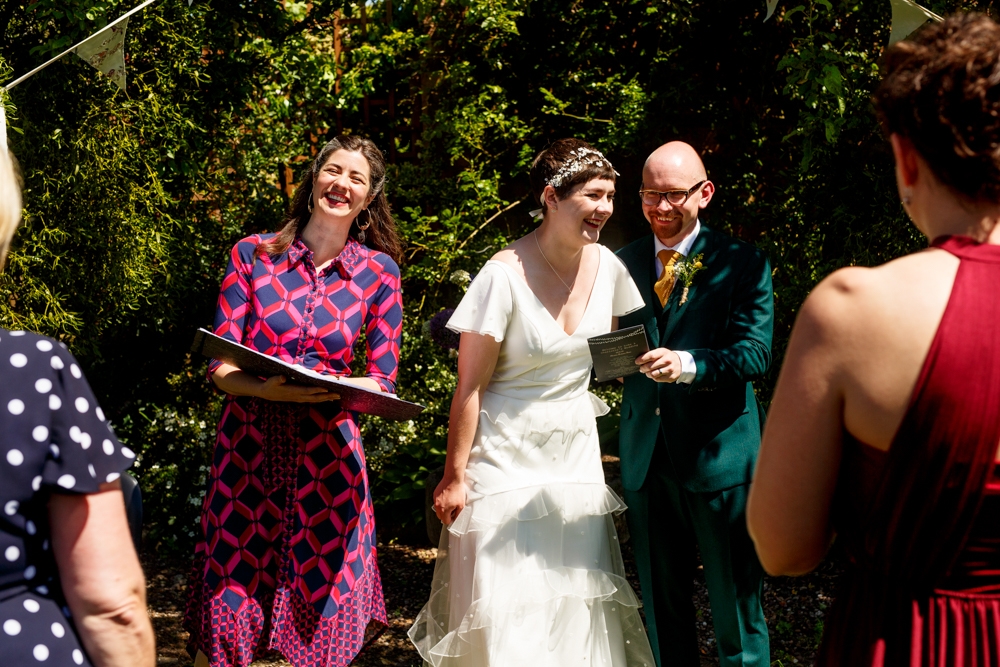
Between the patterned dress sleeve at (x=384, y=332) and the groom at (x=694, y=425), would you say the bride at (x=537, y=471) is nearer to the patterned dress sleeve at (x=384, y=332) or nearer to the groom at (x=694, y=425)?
the groom at (x=694, y=425)

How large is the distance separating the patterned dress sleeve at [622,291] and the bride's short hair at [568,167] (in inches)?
13.0

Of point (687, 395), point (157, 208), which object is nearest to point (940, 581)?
point (687, 395)

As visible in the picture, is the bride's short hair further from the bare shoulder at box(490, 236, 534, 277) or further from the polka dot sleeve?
the polka dot sleeve

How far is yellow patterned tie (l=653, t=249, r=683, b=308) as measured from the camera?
3.27 m

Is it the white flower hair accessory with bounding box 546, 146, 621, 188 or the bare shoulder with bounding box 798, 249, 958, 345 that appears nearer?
the bare shoulder with bounding box 798, 249, 958, 345

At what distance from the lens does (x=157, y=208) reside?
16.3 feet

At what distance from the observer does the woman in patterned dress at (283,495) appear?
11.0 ft

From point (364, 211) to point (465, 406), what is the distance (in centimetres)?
103

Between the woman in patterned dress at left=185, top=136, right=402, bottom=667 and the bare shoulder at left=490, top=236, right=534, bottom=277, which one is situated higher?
the bare shoulder at left=490, top=236, right=534, bottom=277

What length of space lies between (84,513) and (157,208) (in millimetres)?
3818

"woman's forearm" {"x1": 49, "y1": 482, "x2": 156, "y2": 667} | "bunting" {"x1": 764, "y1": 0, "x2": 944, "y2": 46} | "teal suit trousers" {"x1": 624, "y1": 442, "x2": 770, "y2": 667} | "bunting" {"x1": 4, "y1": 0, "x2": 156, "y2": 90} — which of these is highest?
"bunting" {"x1": 4, "y1": 0, "x2": 156, "y2": 90}

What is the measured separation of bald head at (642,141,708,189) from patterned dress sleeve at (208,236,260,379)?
4.80ft

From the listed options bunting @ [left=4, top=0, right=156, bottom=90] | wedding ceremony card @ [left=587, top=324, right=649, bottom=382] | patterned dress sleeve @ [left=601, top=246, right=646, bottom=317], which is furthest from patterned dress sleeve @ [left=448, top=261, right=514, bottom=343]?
bunting @ [left=4, top=0, right=156, bottom=90]

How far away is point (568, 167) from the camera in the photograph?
10.4 ft
